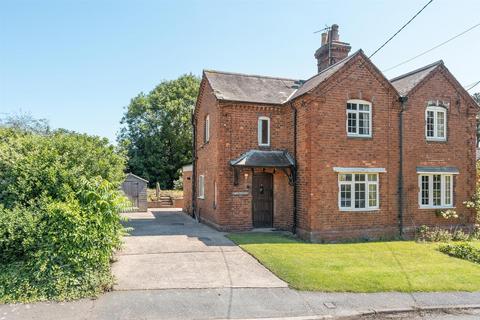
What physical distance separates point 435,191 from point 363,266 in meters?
7.90

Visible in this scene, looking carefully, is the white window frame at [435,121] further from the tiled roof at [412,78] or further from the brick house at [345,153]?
the tiled roof at [412,78]

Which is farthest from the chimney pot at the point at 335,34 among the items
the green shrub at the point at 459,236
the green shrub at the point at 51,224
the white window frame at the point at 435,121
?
the green shrub at the point at 51,224

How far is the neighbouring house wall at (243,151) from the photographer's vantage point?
15.9 meters

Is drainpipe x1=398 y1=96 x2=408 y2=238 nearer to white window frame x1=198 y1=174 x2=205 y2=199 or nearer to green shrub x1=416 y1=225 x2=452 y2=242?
green shrub x1=416 y1=225 x2=452 y2=242

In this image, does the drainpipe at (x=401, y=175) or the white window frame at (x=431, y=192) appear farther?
the white window frame at (x=431, y=192)

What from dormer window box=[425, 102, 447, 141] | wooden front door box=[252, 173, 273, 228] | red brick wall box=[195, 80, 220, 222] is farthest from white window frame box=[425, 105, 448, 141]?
red brick wall box=[195, 80, 220, 222]

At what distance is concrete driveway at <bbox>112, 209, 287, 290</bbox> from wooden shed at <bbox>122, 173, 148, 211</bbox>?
11613 millimetres

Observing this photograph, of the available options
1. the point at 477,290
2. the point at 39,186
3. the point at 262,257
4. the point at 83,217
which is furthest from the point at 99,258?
the point at 477,290

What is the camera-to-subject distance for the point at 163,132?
4206 cm

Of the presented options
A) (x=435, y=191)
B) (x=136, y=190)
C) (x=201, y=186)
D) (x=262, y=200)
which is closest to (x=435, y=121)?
(x=435, y=191)

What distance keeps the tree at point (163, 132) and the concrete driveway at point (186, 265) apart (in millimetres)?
26706

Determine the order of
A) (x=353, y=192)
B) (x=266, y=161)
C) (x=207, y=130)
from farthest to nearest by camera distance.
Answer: (x=207, y=130) < (x=266, y=161) < (x=353, y=192)

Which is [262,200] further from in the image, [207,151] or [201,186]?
[201,186]

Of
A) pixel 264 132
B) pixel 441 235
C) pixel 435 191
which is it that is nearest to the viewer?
pixel 441 235
